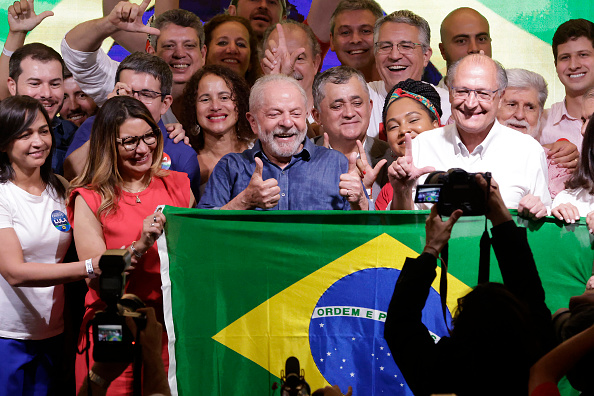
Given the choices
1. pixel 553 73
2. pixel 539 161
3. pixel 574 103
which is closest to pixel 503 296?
pixel 539 161

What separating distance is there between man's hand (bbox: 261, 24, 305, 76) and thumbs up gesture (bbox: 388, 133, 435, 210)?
148cm

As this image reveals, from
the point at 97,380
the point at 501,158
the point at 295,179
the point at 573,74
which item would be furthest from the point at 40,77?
the point at 573,74

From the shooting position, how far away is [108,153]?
364cm

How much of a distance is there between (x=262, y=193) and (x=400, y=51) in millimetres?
2182

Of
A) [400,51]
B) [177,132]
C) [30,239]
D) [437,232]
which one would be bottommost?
[437,232]

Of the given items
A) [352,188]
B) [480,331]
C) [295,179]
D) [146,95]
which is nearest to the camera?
[480,331]

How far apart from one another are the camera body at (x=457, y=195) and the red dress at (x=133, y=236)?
4.92ft

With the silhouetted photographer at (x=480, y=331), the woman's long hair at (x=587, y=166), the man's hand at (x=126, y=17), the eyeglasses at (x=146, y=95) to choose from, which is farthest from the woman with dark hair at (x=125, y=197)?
the woman's long hair at (x=587, y=166)

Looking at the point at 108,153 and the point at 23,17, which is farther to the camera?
the point at 23,17

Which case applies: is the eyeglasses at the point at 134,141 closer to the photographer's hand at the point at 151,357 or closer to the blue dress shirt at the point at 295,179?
the blue dress shirt at the point at 295,179

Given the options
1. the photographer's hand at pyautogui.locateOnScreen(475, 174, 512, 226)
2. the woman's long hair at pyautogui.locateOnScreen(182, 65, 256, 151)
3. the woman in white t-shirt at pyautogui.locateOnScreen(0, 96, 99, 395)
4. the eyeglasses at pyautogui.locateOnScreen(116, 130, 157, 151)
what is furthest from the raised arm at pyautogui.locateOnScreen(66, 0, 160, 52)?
the photographer's hand at pyautogui.locateOnScreen(475, 174, 512, 226)

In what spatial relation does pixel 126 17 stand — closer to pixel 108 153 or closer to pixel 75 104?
pixel 75 104

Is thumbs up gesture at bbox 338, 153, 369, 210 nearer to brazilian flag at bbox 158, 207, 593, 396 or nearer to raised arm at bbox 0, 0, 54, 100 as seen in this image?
brazilian flag at bbox 158, 207, 593, 396

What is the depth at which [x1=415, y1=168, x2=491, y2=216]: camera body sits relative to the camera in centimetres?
267
